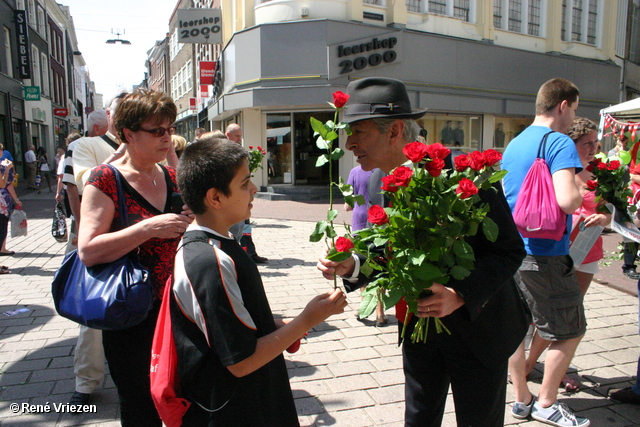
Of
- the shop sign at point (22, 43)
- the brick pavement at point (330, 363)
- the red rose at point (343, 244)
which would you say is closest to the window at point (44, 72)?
the shop sign at point (22, 43)

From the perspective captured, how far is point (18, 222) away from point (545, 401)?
25.9 feet

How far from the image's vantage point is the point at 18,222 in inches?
297

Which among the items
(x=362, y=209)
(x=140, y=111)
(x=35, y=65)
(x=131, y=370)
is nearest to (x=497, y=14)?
(x=362, y=209)

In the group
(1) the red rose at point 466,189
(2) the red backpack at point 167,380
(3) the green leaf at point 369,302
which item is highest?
(1) the red rose at point 466,189

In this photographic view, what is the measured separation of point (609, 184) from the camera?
11.1ft

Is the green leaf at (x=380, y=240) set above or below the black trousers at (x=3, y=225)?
above

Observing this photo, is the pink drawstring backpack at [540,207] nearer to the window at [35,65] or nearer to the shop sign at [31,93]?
the shop sign at [31,93]

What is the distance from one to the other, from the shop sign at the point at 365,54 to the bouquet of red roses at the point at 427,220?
1411 centimetres

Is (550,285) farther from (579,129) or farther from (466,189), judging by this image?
(466,189)

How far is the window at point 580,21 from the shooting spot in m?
20.0

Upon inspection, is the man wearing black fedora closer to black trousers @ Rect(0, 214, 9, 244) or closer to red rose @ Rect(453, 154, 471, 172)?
red rose @ Rect(453, 154, 471, 172)

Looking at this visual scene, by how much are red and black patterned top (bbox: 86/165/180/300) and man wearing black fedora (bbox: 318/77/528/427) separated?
82 cm

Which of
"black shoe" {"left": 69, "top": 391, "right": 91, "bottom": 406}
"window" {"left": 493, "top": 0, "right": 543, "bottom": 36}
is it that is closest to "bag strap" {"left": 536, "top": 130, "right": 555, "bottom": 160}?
"black shoe" {"left": 69, "top": 391, "right": 91, "bottom": 406}

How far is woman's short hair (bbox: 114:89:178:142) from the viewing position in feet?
7.07
